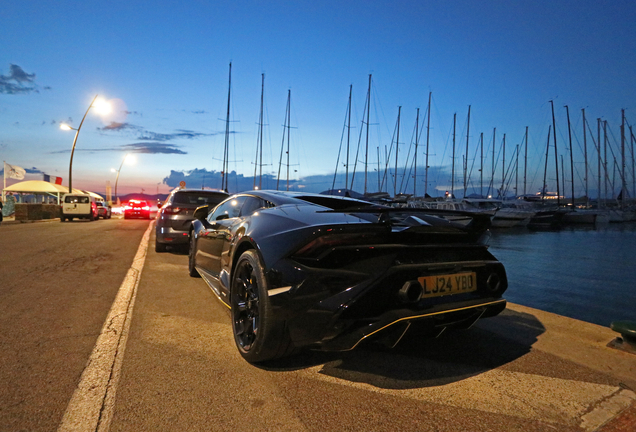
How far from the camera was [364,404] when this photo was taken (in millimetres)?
2221

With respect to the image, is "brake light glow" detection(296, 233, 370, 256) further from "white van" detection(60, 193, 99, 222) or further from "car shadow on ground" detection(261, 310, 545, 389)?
"white van" detection(60, 193, 99, 222)

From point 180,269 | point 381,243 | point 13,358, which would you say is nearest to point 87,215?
point 180,269

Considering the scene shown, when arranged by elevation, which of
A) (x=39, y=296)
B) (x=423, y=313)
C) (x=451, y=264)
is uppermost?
(x=451, y=264)

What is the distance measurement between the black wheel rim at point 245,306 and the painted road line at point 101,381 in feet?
2.72

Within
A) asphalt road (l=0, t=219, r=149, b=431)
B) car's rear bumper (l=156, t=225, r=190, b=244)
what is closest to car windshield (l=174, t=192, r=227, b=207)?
car's rear bumper (l=156, t=225, r=190, b=244)

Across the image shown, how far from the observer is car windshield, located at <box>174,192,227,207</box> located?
322 inches

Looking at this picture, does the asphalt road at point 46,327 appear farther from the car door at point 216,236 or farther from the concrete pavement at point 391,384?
the car door at point 216,236

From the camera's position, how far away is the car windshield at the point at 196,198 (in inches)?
322

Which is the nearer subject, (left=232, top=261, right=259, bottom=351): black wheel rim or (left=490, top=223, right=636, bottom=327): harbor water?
(left=232, top=261, right=259, bottom=351): black wheel rim

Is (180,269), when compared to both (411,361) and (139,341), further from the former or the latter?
(411,361)

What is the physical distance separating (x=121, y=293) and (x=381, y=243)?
3594 mm

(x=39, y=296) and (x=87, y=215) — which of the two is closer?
(x=39, y=296)

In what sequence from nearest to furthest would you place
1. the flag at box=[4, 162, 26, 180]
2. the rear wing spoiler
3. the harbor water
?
the rear wing spoiler
the harbor water
the flag at box=[4, 162, 26, 180]

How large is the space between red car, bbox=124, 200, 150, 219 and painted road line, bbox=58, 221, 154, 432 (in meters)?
26.4
